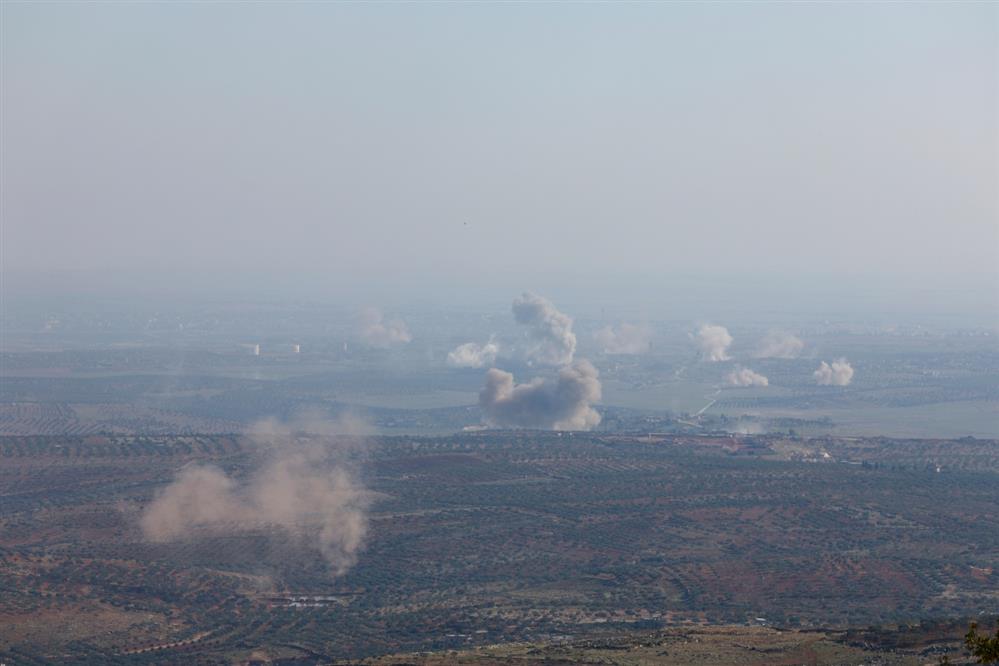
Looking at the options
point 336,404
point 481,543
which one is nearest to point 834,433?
point 336,404

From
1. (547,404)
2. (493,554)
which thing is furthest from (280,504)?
(547,404)

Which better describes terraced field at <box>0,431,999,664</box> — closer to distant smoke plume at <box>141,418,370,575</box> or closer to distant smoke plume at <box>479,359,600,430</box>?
distant smoke plume at <box>141,418,370,575</box>

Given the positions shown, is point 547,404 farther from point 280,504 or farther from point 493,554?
point 493,554

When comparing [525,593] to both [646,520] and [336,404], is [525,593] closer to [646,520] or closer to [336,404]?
[646,520]

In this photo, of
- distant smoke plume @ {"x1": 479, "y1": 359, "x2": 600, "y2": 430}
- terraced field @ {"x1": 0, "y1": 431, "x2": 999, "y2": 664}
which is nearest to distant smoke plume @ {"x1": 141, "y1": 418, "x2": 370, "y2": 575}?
terraced field @ {"x1": 0, "y1": 431, "x2": 999, "y2": 664}

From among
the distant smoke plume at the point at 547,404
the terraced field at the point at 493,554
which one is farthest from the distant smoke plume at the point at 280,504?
the distant smoke plume at the point at 547,404

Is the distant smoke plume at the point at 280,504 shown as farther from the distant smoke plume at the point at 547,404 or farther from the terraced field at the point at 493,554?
the distant smoke plume at the point at 547,404
